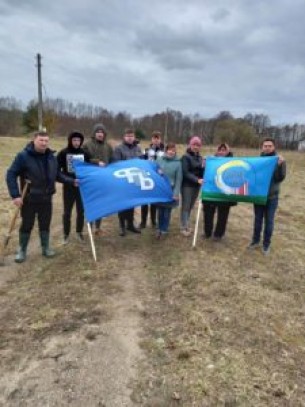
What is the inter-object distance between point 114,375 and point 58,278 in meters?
2.66

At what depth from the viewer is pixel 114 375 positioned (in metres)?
4.10

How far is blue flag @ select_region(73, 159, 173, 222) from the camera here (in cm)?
762

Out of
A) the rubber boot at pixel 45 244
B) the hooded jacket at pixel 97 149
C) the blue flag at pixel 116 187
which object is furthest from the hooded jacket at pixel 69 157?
the rubber boot at pixel 45 244

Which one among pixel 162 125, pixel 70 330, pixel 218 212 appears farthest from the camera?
pixel 162 125

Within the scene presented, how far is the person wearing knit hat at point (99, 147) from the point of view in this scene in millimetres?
8203

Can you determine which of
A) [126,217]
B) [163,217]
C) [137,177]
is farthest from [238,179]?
[126,217]

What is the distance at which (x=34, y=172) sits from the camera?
275 inches

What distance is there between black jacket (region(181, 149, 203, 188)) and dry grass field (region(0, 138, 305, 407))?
4.13 feet

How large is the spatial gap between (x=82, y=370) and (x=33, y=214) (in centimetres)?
365

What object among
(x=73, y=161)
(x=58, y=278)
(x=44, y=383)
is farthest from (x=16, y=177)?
(x=44, y=383)

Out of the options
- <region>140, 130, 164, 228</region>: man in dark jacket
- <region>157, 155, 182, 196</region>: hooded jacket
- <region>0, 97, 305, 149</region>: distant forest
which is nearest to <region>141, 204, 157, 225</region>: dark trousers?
<region>140, 130, 164, 228</region>: man in dark jacket

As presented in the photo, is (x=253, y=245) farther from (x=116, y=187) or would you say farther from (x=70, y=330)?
(x=70, y=330)

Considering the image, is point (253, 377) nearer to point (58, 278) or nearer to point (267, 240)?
point (58, 278)

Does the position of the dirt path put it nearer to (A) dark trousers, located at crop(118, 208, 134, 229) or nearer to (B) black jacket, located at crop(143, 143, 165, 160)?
(A) dark trousers, located at crop(118, 208, 134, 229)
